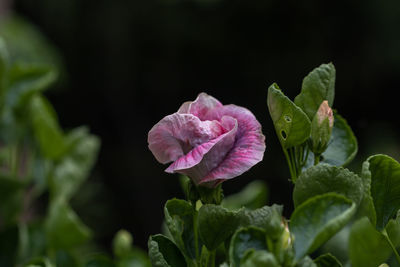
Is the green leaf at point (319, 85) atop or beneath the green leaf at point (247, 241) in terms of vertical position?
atop

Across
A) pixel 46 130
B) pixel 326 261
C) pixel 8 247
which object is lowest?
pixel 8 247

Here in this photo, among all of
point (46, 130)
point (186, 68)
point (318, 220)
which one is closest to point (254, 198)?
point (46, 130)

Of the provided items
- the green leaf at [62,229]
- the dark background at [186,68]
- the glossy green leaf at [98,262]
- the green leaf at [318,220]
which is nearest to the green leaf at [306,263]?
the green leaf at [318,220]

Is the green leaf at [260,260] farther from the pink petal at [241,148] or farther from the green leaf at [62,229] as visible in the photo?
the green leaf at [62,229]

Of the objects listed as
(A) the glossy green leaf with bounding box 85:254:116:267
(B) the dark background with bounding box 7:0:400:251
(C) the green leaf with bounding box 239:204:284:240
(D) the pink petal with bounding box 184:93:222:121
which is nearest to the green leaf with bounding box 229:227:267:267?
(C) the green leaf with bounding box 239:204:284:240

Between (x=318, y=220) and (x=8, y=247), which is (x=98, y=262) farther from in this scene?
(x=318, y=220)
